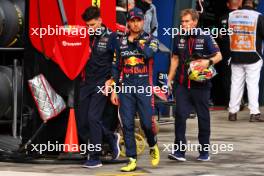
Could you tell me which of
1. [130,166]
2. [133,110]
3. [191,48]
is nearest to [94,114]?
[133,110]

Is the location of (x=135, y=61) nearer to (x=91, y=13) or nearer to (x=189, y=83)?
(x=91, y=13)

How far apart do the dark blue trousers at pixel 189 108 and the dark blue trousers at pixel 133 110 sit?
0.91 meters

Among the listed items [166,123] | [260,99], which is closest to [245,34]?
[166,123]

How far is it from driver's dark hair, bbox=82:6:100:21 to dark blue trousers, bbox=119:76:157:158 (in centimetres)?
85

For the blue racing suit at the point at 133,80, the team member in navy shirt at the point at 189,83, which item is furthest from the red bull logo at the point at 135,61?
the team member in navy shirt at the point at 189,83

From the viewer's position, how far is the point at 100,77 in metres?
10.9

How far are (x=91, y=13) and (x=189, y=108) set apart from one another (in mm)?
1915

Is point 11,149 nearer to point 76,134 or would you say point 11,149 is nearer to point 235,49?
point 76,134

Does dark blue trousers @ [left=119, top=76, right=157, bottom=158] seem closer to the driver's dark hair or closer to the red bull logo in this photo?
the red bull logo

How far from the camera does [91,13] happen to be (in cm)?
1076

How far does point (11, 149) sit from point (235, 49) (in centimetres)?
586

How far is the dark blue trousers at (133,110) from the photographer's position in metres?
10.7

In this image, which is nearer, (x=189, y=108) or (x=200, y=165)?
(x=200, y=165)

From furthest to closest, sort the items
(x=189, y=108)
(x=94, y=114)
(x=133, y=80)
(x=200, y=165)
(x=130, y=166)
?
1. (x=189, y=108)
2. (x=200, y=165)
3. (x=94, y=114)
4. (x=133, y=80)
5. (x=130, y=166)
